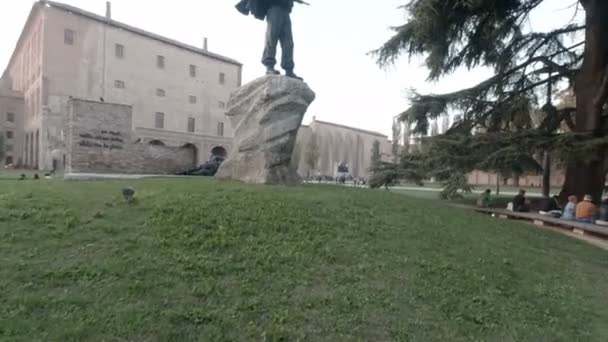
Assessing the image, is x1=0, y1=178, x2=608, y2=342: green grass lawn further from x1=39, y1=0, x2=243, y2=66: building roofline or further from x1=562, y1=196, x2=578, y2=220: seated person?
x1=39, y1=0, x2=243, y2=66: building roofline

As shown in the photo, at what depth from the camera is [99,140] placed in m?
16.2

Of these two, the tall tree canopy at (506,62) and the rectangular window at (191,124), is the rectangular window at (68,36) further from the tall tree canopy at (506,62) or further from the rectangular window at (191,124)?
the tall tree canopy at (506,62)

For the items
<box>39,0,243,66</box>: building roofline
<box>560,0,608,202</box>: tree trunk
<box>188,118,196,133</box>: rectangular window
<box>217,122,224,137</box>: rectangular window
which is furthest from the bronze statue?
<box>217,122,224,137</box>: rectangular window

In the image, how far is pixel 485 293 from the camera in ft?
14.2

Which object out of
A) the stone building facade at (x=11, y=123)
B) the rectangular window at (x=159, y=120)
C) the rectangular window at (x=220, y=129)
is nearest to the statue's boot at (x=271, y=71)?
the rectangular window at (x=159, y=120)

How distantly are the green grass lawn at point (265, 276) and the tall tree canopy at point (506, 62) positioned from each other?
23.9 feet

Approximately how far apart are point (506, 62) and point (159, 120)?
31.8 m

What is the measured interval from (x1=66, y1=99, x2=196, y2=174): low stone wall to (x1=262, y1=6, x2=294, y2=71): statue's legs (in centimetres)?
904

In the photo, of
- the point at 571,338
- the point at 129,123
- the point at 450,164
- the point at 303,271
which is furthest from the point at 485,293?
the point at 129,123

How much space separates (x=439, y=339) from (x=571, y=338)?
1.29m

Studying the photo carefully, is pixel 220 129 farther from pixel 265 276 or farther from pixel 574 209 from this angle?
pixel 265 276

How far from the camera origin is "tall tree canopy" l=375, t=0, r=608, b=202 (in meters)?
11.9

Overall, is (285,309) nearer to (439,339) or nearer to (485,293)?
(439,339)

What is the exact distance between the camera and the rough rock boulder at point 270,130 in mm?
9320
